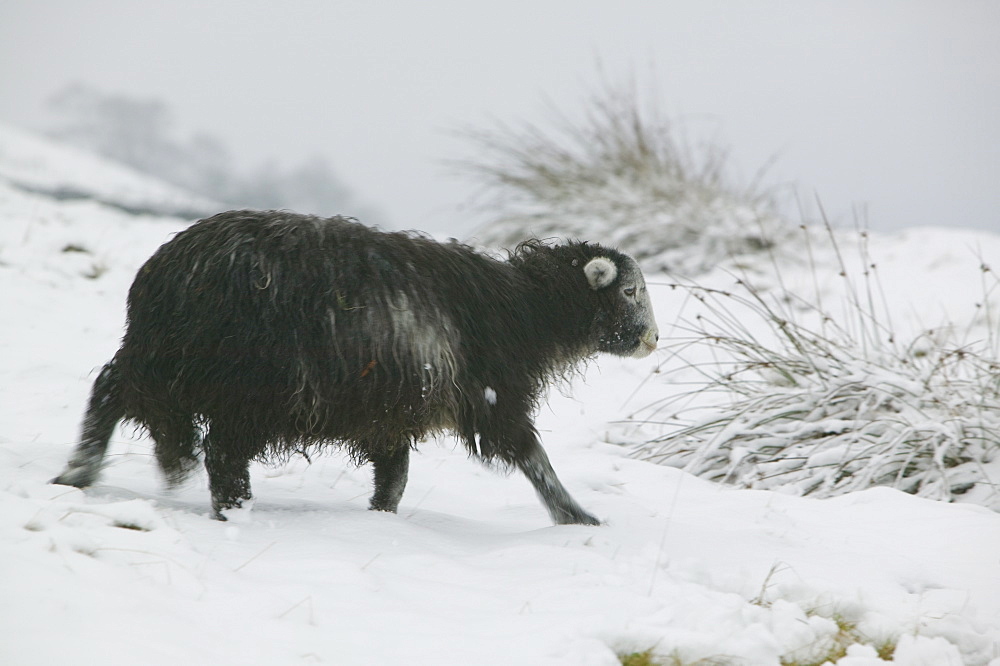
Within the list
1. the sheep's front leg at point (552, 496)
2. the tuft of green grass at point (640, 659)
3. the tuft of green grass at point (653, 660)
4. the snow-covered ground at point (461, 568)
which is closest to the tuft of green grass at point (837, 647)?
the snow-covered ground at point (461, 568)

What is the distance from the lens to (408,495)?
4.76m

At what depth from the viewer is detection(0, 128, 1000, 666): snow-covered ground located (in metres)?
2.39

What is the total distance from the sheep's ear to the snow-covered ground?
1155 millimetres

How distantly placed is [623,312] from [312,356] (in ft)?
6.20

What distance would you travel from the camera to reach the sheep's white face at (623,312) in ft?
15.1

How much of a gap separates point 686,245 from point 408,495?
6.09 meters

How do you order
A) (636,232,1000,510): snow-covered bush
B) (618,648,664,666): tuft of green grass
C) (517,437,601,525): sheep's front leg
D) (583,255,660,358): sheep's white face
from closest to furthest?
1. (618,648,664,666): tuft of green grass
2. (517,437,601,525): sheep's front leg
3. (583,255,660,358): sheep's white face
4. (636,232,1000,510): snow-covered bush

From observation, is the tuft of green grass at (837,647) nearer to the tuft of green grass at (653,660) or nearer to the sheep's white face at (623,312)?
the tuft of green grass at (653,660)

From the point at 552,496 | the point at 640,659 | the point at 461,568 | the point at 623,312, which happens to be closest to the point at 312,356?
the point at 461,568

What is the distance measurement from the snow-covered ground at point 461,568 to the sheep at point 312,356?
11.4 inches

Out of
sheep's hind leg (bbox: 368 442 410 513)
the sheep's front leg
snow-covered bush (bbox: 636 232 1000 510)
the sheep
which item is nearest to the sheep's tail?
the sheep

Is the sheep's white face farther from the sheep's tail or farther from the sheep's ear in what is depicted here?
the sheep's tail

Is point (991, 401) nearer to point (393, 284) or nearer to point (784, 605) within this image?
point (784, 605)

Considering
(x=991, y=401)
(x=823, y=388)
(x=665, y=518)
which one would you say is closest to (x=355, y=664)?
(x=665, y=518)
